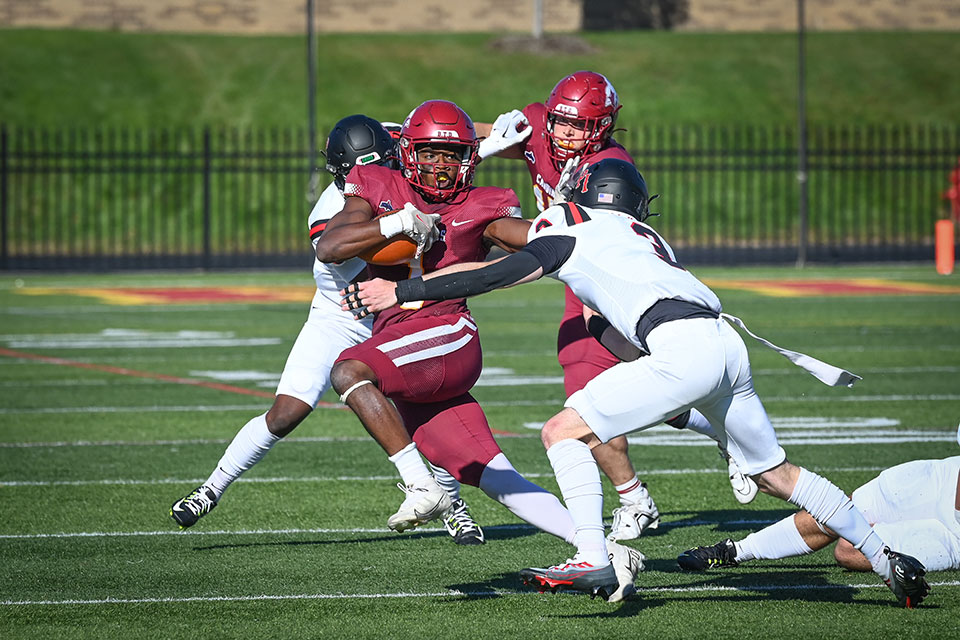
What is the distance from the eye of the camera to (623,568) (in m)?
4.97

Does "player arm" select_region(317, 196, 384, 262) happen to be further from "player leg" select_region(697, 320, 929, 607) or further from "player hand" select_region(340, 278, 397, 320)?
"player leg" select_region(697, 320, 929, 607)

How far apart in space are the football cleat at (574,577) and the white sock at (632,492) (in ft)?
5.77

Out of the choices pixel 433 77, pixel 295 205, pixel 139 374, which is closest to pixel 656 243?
pixel 139 374

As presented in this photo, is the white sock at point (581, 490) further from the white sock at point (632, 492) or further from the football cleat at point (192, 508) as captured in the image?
the football cleat at point (192, 508)

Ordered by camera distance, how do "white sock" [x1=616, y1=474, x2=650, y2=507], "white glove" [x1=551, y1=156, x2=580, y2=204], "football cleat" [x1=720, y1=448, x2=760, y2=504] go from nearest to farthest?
"football cleat" [x1=720, y1=448, x2=760, y2=504]
"white glove" [x1=551, y1=156, x2=580, y2=204]
"white sock" [x1=616, y1=474, x2=650, y2=507]

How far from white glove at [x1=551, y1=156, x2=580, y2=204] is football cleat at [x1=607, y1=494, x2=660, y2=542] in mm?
1473

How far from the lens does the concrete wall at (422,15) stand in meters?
39.9

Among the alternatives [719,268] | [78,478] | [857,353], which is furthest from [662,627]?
[719,268]

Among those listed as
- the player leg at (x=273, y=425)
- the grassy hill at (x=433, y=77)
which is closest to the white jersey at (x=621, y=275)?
the player leg at (x=273, y=425)

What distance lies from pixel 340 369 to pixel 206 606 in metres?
1.02

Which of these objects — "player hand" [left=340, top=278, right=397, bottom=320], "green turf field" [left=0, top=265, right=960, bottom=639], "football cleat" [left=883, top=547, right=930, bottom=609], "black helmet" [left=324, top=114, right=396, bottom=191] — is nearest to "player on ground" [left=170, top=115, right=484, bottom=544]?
"black helmet" [left=324, top=114, right=396, bottom=191]

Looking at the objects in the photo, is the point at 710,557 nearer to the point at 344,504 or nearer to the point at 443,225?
the point at 443,225

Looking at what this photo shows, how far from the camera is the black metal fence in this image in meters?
26.1

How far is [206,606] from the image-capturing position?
5230 mm
